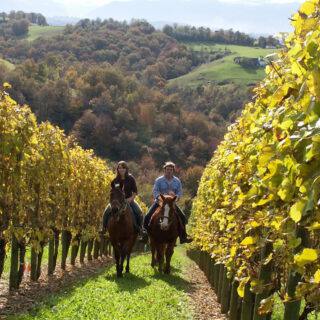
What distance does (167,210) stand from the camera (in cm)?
1669

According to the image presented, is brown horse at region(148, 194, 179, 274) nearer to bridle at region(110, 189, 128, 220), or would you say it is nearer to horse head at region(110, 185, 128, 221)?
bridle at region(110, 189, 128, 220)

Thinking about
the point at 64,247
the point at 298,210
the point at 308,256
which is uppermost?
the point at 298,210

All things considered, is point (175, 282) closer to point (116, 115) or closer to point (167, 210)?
point (167, 210)

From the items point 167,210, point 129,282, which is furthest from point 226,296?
point 167,210

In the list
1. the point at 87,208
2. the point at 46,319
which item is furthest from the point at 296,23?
the point at 87,208

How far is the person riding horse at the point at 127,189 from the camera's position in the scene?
53.3ft

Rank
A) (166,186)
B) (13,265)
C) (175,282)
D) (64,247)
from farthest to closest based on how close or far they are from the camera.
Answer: (64,247) < (166,186) < (175,282) < (13,265)

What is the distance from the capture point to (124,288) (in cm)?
1453

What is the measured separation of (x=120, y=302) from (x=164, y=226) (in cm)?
457

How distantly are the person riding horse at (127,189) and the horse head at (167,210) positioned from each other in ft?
3.37

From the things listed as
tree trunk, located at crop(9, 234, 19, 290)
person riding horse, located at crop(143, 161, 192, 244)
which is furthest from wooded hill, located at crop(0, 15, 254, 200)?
tree trunk, located at crop(9, 234, 19, 290)

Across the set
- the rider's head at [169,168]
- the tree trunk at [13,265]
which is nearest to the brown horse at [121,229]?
the rider's head at [169,168]

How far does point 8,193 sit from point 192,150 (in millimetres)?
107460

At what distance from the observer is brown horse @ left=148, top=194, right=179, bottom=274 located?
16641mm
